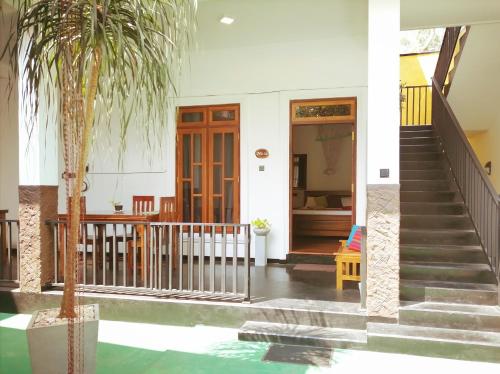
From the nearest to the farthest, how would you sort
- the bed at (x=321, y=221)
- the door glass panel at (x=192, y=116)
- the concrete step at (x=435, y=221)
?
the concrete step at (x=435, y=221) → the door glass panel at (x=192, y=116) → the bed at (x=321, y=221)

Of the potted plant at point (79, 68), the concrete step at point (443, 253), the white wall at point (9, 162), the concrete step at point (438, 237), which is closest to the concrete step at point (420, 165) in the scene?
the concrete step at point (438, 237)

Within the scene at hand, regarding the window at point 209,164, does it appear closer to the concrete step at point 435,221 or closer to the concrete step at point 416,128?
the concrete step at point 435,221

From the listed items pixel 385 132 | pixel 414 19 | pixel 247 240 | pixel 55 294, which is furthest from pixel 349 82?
pixel 55 294

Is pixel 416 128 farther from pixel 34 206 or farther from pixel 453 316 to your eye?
pixel 34 206

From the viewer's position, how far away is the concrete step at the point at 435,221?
4.86m

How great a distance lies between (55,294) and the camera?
4406 mm

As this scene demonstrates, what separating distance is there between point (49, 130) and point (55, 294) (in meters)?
1.88

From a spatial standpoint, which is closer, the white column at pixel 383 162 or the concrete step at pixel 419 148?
the white column at pixel 383 162

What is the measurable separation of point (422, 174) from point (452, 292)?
245cm

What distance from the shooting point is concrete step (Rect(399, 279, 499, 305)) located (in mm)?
3820

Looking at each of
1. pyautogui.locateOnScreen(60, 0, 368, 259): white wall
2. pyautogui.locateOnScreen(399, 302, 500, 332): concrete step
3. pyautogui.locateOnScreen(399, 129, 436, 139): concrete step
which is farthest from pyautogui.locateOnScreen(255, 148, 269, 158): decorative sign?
pyautogui.locateOnScreen(399, 302, 500, 332): concrete step

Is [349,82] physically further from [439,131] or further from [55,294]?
[55,294]

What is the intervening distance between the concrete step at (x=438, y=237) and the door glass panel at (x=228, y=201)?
106 inches

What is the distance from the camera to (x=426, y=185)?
5.70 metres
